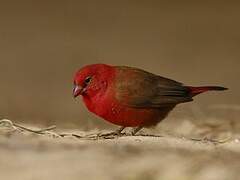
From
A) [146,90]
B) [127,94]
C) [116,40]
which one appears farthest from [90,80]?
[116,40]

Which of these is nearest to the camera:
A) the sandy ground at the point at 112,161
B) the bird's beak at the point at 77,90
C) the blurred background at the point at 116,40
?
the sandy ground at the point at 112,161

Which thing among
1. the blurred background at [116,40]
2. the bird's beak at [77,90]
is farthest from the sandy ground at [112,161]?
the blurred background at [116,40]

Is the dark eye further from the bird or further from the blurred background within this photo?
the blurred background

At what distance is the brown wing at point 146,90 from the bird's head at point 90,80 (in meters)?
0.09

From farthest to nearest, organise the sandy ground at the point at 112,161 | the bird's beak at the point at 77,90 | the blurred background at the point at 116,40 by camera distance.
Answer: the blurred background at the point at 116,40, the bird's beak at the point at 77,90, the sandy ground at the point at 112,161

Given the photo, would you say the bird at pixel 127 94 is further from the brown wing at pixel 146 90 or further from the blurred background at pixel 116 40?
the blurred background at pixel 116 40

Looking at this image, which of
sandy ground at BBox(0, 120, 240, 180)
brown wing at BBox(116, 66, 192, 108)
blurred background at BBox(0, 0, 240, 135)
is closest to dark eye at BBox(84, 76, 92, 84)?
brown wing at BBox(116, 66, 192, 108)

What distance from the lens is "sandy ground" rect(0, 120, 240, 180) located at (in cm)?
362

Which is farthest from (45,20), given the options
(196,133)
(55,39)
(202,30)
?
(196,133)

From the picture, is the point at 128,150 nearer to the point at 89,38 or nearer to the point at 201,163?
the point at 201,163

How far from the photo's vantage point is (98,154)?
3.86 meters

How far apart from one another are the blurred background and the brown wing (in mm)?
1754

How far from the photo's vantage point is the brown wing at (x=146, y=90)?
5.02 m

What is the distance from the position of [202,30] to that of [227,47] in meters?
0.25
